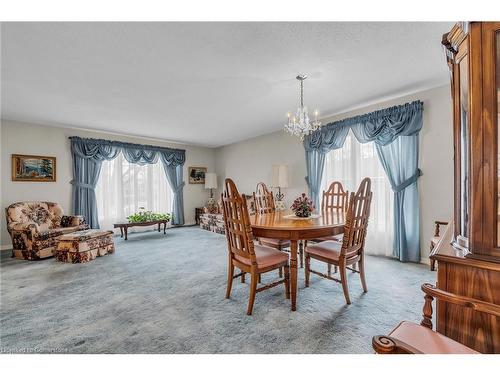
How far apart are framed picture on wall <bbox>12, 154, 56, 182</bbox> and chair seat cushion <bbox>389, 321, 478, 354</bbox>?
19.8 ft

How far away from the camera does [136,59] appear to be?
7.58 ft

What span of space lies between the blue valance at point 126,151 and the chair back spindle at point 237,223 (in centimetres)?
447

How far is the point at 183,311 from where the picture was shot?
209 centimetres

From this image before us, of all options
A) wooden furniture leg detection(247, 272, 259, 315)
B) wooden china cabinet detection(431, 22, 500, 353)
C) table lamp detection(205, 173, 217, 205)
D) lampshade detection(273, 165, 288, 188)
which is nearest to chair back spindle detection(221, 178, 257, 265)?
wooden furniture leg detection(247, 272, 259, 315)

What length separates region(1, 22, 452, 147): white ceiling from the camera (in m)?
1.91

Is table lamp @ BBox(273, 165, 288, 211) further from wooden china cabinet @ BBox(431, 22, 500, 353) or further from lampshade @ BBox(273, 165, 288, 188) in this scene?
wooden china cabinet @ BBox(431, 22, 500, 353)

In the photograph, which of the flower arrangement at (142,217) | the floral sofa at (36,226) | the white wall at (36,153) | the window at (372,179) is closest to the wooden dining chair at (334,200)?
the window at (372,179)

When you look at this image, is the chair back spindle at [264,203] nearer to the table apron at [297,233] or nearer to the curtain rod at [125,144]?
the table apron at [297,233]

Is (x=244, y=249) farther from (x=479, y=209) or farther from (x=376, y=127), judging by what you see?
(x=376, y=127)

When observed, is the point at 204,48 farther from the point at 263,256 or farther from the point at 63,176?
the point at 63,176

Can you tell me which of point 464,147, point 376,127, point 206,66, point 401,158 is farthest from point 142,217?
point 464,147

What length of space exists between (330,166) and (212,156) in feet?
13.9
